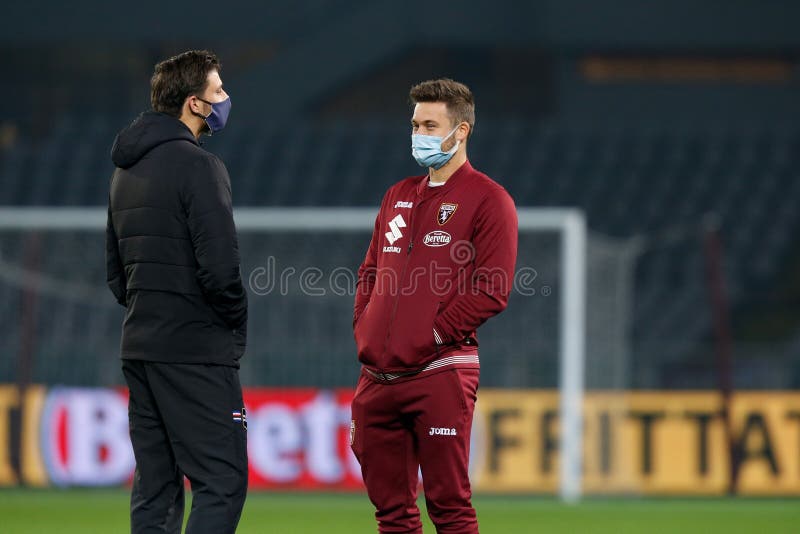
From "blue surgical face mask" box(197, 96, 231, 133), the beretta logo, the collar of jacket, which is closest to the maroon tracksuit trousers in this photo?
the beretta logo

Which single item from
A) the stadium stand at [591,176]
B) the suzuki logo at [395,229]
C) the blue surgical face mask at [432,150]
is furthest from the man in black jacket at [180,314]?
the stadium stand at [591,176]

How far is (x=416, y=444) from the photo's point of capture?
434 cm

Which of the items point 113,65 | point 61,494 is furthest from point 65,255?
point 113,65

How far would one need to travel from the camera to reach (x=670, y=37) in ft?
64.5

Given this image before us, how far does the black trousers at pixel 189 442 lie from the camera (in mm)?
3982

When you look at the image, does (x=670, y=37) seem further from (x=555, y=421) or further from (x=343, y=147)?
(x=555, y=421)

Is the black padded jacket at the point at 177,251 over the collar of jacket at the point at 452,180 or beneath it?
beneath

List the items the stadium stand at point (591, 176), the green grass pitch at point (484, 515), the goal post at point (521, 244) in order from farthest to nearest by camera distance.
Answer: the stadium stand at point (591, 176)
the goal post at point (521, 244)
the green grass pitch at point (484, 515)

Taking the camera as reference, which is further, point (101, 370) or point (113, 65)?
point (113, 65)

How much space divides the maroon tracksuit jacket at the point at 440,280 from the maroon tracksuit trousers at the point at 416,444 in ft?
0.20

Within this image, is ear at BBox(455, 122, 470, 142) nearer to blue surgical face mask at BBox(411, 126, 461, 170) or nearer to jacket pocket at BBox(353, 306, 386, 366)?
blue surgical face mask at BBox(411, 126, 461, 170)

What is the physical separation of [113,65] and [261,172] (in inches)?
163

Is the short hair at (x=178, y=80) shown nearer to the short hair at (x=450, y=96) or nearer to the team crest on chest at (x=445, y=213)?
the short hair at (x=450, y=96)

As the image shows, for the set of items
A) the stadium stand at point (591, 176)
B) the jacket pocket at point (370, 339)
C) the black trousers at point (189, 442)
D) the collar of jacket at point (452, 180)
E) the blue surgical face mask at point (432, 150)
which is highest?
the stadium stand at point (591, 176)
